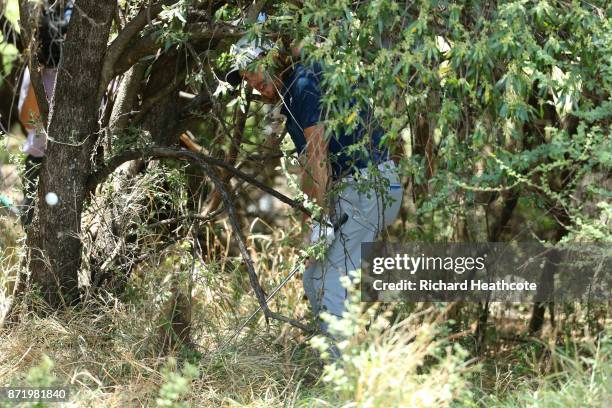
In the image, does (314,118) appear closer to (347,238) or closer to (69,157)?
(347,238)


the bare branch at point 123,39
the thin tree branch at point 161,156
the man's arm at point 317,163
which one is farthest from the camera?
the thin tree branch at point 161,156

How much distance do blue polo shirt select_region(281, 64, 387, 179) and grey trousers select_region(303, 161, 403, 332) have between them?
9cm

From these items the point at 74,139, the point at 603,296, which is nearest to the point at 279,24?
the point at 74,139

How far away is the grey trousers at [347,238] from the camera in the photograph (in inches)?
175

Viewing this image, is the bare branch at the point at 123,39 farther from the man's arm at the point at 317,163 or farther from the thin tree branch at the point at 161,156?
the man's arm at the point at 317,163

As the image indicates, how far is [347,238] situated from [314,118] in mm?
630

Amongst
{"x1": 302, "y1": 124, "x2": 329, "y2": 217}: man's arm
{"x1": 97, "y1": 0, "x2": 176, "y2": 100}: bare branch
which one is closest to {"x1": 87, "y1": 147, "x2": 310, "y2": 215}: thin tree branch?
{"x1": 302, "y1": 124, "x2": 329, "y2": 217}: man's arm

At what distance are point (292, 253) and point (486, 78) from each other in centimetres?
288

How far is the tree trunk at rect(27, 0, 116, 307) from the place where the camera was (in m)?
4.48

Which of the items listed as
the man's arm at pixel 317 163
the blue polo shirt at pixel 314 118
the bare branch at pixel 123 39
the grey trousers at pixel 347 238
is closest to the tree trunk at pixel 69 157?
the bare branch at pixel 123 39

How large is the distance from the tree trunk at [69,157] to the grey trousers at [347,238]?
1250mm

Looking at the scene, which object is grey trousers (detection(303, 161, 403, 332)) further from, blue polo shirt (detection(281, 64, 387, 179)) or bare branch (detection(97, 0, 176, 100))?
bare branch (detection(97, 0, 176, 100))

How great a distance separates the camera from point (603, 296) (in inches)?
208

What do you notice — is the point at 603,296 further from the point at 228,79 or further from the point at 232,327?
the point at 228,79
